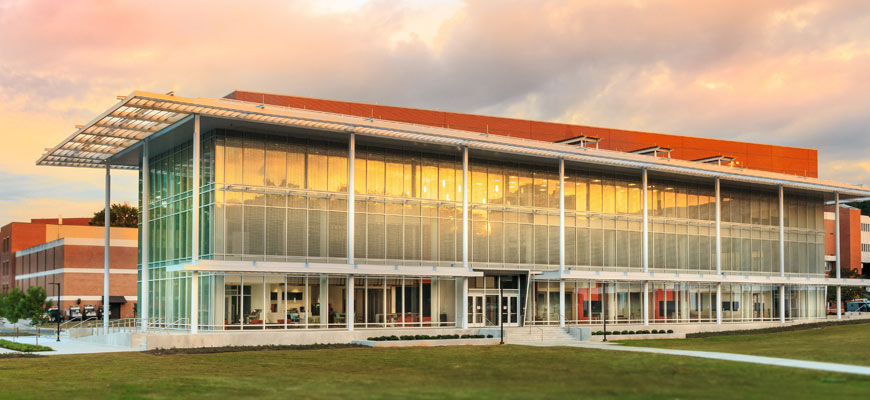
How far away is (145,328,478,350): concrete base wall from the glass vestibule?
1.81 metres

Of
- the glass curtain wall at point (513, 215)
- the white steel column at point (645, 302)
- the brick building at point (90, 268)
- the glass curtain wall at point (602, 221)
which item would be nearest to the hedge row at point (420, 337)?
the glass curtain wall at point (513, 215)

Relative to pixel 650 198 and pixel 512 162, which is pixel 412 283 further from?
pixel 650 198

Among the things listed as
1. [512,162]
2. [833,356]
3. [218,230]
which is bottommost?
[833,356]

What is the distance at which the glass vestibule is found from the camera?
45500 mm

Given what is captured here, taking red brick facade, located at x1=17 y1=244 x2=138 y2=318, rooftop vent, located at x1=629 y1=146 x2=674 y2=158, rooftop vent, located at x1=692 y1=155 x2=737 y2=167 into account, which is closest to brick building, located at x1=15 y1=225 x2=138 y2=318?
red brick facade, located at x1=17 y1=244 x2=138 y2=318

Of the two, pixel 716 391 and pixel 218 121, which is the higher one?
pixel 218 121

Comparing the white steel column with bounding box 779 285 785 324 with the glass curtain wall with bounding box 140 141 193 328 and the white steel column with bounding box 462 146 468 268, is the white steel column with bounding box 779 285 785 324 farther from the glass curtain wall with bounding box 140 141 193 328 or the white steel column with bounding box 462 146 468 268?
the glass curtain wall with bounding box 140 141 193 328

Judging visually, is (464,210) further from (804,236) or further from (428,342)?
(804,236)

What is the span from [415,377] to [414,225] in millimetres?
24162

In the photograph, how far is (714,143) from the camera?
74.5 meters

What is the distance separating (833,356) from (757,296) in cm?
3513

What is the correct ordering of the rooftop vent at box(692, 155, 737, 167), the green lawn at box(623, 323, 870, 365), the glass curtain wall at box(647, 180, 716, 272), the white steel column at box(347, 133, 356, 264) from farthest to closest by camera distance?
the rooftop vent at box(692, 155, 737, 167), the glass curtain wall at box(647, 180, 716, 272), the white steel column at box(347, 133, 356, 264), the green lawn at box(623, 323, 870, 365)

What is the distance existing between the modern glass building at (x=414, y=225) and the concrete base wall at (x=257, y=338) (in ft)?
6.74

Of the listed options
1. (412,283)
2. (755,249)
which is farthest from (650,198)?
(412,283)
